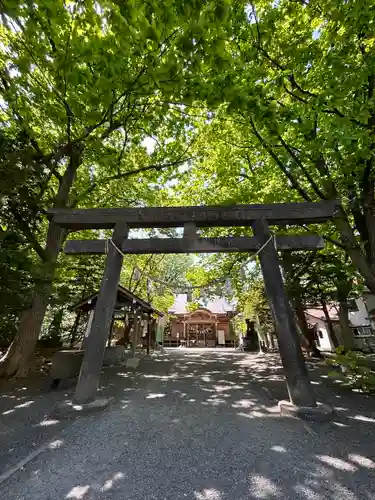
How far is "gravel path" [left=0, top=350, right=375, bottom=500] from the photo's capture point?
2.11 meters

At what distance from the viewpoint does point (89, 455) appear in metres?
2.67

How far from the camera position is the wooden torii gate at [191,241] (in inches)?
165

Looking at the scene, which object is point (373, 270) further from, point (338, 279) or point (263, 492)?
point (338, 279)

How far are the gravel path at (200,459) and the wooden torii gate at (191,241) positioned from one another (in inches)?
44.3

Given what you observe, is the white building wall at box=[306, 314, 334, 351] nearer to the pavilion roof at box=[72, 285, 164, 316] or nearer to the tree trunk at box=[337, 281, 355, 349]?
the tree trunk at box=[337, 281, 355, 349]

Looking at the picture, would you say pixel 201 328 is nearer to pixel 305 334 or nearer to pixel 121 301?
pixel 305 334

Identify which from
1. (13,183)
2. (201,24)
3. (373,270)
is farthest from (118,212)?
(373,270)

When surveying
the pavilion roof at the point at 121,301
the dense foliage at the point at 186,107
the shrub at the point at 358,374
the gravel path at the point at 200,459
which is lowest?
the gravel path at the point at 200,459

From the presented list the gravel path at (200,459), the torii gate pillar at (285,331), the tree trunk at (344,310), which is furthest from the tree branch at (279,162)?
the tree trunk at (344,310)

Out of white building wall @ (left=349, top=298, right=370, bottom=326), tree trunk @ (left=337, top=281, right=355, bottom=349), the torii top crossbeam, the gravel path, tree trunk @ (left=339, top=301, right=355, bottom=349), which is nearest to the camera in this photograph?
the gravel path

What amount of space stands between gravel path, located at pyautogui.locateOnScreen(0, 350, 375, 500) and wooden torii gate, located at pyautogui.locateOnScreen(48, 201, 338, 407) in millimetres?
1124

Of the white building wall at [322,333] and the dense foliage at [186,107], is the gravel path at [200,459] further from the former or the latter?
the white building wall at [322,333]

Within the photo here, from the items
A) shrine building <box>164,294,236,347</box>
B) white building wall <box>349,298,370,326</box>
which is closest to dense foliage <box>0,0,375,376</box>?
white building wall <box>349,298,370,326</box>

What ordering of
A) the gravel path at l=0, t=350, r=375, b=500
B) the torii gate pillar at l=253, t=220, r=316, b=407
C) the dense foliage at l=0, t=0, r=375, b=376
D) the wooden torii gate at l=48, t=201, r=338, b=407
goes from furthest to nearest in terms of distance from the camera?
the wooden torii gate at l=48, t=201, r=338, b=407 < the torii gate pillar at l=253, t=220, r=316, b=407 < the dense foliage at l=0, t=0, r=375, b=376 < the gravel path at l=0, t=350, r=375, b=500
